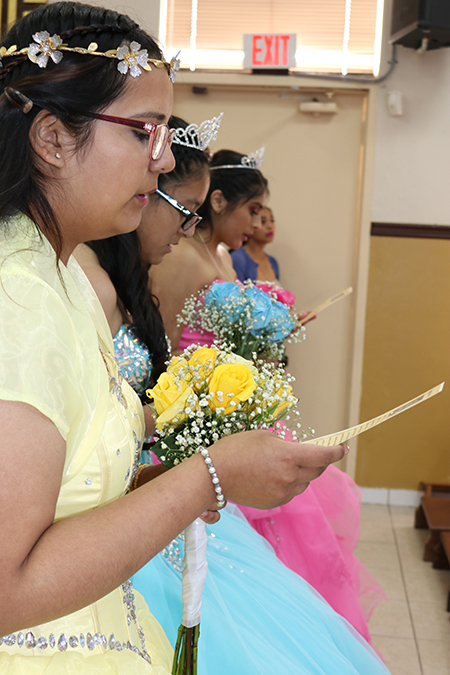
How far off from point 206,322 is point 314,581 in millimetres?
1013

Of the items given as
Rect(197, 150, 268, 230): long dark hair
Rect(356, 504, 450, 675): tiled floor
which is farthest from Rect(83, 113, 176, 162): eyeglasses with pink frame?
Rect(356, 504, 450, 675): tiled floor

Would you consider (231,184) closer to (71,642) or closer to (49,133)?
(49,133)

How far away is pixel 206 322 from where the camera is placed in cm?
240

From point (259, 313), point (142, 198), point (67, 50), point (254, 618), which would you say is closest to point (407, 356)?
point (259, 313)

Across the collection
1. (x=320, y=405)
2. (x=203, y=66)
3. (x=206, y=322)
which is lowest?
(x=320, y=405)

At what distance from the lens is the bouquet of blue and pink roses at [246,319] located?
2.28 m

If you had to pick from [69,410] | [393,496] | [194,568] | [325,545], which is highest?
[69,410]

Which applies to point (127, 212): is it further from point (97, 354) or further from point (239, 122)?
point (239, 122)

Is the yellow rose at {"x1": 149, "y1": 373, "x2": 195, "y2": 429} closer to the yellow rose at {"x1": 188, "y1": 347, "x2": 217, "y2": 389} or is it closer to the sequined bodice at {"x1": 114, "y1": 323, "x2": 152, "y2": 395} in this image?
the yellow rose at {"x1": 188, "y1": 347, "x2": 217, "y2": 389}

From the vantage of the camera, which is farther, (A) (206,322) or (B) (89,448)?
(A) (206,322)

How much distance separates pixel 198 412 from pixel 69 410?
30 cm

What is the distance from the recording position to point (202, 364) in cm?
108

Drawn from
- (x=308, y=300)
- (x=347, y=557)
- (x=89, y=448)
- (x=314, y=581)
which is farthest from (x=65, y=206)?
(x=308, y=300)

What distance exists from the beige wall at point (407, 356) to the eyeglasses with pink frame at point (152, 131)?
3.24 meters
